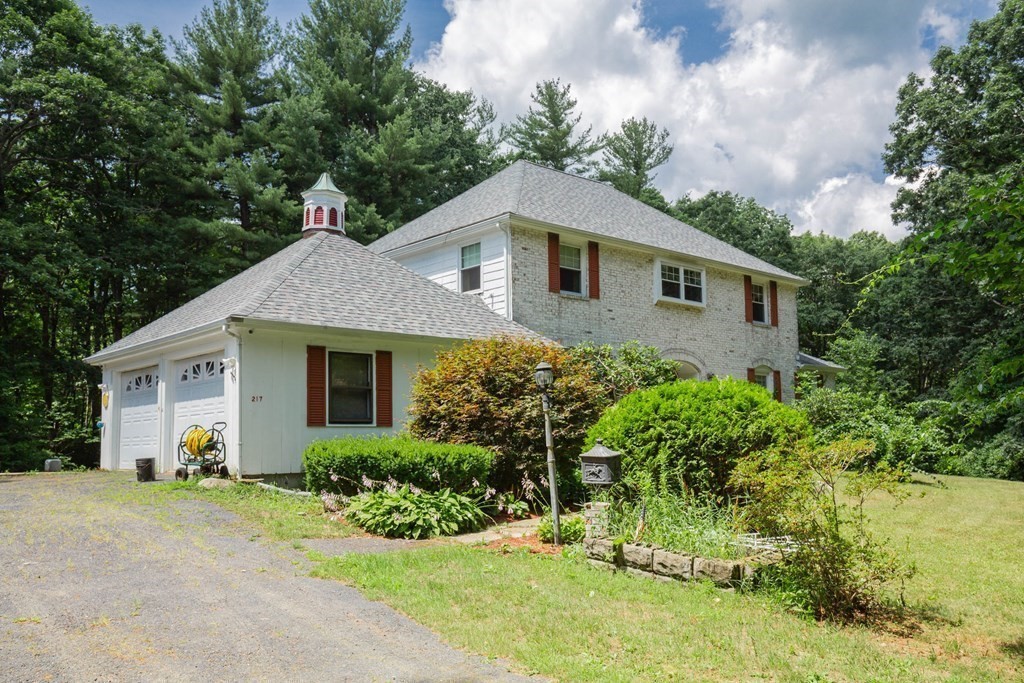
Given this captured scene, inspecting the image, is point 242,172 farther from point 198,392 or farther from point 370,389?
point 370,389

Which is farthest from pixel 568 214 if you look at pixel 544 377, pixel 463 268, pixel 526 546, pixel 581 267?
pixel 526 546

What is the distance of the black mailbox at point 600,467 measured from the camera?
308 inches

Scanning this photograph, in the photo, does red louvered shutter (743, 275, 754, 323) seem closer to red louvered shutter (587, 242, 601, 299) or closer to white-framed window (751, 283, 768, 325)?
white-framed window (751, 283, 768, 325)

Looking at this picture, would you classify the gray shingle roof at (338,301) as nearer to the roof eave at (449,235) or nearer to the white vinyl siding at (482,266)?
the white vinyl siding at (482,266)

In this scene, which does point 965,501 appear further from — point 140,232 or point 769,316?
point 140,232

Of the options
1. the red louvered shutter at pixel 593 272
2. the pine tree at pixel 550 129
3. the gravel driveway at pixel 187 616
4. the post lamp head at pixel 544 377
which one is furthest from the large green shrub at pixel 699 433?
the pine tree at pixel 550 129

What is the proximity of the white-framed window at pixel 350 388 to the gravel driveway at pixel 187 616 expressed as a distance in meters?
5.22

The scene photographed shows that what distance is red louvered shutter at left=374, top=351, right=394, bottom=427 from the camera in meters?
14.4

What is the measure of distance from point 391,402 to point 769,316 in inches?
563

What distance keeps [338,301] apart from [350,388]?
1738 millimetres

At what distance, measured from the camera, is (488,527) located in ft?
32.0

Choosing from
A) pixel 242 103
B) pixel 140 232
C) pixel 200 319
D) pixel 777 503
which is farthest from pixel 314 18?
pixel 777 503

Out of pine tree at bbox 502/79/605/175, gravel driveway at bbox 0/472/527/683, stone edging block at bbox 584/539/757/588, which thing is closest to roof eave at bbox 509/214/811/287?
gravel driveway at bbox 0/472/527/683

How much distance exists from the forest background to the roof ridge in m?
8.82
